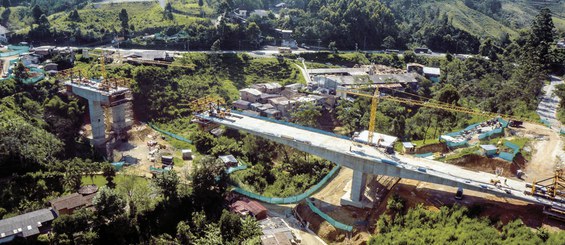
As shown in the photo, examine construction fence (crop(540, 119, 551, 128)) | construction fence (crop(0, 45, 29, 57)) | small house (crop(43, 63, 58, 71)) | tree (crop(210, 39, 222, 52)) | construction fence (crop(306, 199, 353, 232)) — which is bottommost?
construction fence (crop(306, 199, 353, 232))

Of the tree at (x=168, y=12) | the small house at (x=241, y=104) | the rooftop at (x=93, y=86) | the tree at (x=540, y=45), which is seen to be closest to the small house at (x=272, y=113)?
the small house at (x=241, y=104)

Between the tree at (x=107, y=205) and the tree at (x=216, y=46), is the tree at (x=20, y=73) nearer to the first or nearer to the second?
the tree at (x=107, y=205)

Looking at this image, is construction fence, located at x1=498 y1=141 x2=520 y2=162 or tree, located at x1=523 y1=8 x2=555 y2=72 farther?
tree, located at x1=523 y1=8 x2=555 y2=72

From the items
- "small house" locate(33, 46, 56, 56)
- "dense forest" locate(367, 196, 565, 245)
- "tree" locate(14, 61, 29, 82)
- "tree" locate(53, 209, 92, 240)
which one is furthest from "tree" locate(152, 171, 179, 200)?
"small house" locate(33, 46, 56, 56)

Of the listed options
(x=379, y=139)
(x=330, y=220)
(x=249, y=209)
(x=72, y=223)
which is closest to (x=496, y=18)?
(x=379, y=139)

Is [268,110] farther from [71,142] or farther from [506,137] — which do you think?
[506,137]

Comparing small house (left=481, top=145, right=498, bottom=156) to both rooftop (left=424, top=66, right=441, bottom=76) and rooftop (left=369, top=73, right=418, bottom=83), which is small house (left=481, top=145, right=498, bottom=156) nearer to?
rooftop (left=369, top=73, right=418, bottom=83)
